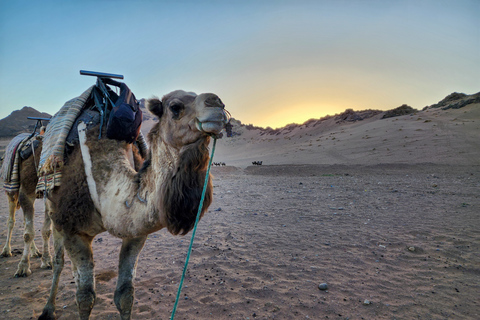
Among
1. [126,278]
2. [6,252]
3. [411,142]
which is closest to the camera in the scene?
[126,278]

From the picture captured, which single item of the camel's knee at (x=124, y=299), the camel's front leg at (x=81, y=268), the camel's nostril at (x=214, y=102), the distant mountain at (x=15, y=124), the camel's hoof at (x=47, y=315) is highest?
the distant mountain at (x=15, y=124)

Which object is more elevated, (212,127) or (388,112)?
(388,112)

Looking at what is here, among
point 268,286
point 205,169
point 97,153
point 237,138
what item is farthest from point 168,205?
point 237,138

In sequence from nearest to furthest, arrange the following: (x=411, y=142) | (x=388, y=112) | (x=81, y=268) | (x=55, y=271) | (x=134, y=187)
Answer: (x=134, y=187), (x=81, y=268), (x=55, y=271), (x=411, y=142), (x=388, y=112)

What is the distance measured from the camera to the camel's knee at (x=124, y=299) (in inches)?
100

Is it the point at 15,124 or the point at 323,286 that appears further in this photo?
the point at 15,124

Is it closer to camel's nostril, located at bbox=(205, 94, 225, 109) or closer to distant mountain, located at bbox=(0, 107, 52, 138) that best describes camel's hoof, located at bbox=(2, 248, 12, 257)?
camel's nostril, located at bbox=(205, 94, 225, 109)

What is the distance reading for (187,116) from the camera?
1.93m

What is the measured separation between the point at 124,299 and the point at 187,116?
1908mm

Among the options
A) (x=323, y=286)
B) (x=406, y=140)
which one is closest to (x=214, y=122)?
(x=323, y=286)

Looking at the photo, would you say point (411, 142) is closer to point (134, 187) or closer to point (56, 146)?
point (134, 187)

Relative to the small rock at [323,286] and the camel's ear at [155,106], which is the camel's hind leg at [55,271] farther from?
the small rock at [323,286]

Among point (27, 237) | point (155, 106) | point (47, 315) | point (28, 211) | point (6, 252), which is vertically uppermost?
point (155, 106)

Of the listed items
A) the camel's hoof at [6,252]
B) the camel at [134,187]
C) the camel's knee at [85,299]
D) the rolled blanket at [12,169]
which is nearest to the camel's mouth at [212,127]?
the camel at [134,187]
